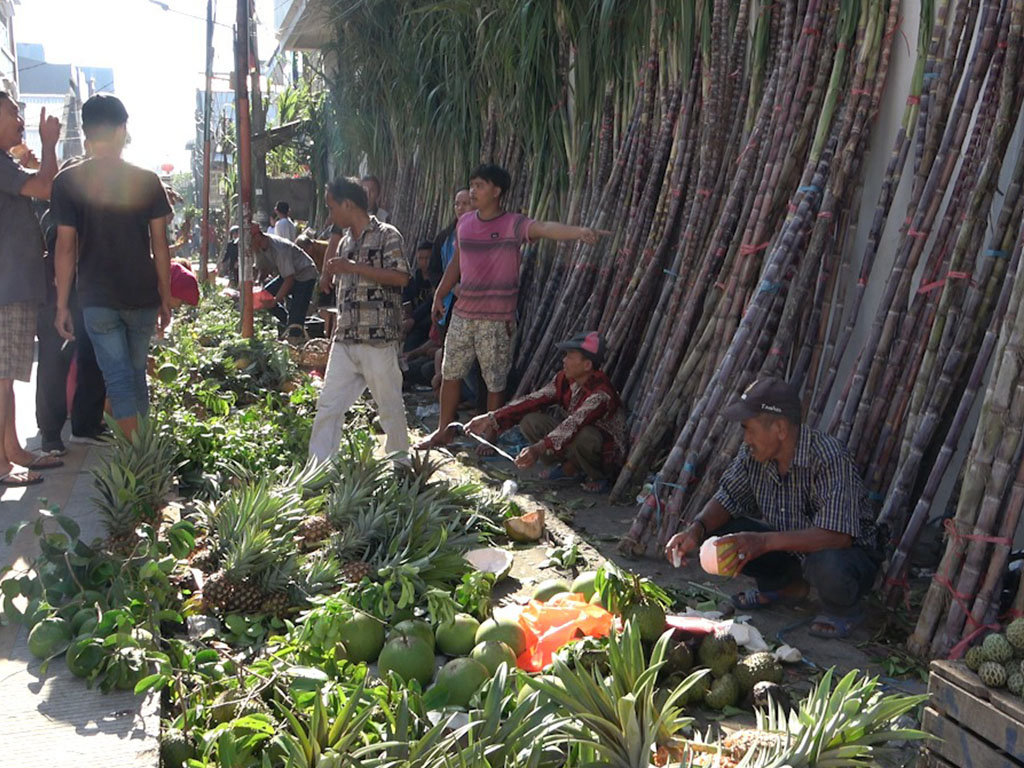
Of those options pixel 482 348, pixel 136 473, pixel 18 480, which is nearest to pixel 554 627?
pixel 136 473

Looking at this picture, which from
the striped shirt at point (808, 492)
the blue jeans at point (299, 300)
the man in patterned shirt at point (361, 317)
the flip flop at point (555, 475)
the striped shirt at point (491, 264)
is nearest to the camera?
the striped shirt at point (808, 492)

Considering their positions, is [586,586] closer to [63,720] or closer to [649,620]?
[649,620]

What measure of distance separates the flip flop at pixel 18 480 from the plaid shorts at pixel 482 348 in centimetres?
264

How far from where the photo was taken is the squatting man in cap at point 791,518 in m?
3.83

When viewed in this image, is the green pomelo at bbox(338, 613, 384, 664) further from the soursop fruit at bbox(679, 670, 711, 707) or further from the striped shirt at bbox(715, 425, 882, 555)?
the striped shirt at bbox(715, 425, 882, 555)

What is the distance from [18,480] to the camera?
5.22 m

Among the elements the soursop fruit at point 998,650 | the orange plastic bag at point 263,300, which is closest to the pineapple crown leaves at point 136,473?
the soursop fruit at point 998,650

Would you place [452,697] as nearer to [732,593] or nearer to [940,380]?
[732,593]

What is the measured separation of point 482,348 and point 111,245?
2.57 meters

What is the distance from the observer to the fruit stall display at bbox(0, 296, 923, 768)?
2436 mm

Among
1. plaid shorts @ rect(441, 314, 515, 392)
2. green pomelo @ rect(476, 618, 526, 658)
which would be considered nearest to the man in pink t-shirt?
plaid shorts @ rect(441, 314, 515, 392)

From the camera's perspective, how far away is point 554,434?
5.73 metres

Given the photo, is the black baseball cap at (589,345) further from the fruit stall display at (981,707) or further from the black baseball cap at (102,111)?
the fruit stall display at (981,707)

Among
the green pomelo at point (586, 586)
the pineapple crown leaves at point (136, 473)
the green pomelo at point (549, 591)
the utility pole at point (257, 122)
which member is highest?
the utility pole at point (257, 122)
